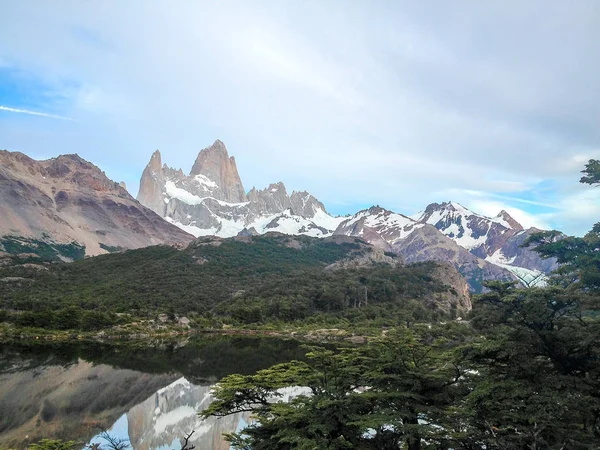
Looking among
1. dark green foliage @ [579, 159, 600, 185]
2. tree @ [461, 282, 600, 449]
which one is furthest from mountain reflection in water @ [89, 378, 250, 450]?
dark green foliage @ [579, 159, 600, 185]

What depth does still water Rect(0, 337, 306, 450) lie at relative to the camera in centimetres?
2527

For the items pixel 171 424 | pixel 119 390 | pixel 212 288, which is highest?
pixel 212 288

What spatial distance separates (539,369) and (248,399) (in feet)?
31.9

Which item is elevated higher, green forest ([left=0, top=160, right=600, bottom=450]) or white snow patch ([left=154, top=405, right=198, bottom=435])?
green forest ([left=0, top=160, right=600, bottom=450])

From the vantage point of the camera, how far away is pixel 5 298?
83500mm

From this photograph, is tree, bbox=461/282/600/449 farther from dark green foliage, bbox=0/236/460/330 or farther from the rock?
the rock

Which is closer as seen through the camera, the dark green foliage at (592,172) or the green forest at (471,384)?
the green forest at (471,384)

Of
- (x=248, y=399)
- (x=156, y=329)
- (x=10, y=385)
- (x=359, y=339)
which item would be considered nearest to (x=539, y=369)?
(x=248, y=399)

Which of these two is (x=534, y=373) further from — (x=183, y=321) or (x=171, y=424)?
(x=183, y=321)

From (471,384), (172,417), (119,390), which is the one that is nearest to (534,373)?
(471,384)

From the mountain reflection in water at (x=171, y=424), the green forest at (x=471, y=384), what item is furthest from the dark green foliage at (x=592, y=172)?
the mountain reflection in water at (x=171, y=424)

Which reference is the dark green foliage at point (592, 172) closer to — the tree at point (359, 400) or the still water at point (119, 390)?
the tree at point (359, 400)

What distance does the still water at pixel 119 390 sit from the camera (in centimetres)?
2527

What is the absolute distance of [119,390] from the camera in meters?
34.1
